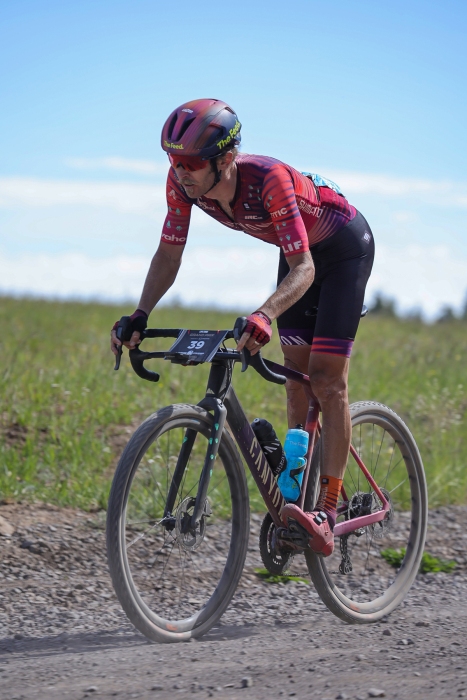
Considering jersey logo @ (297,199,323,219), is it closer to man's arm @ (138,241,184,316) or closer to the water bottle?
man's arm @ (138,241,184,316)

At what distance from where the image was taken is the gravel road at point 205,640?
316 cm

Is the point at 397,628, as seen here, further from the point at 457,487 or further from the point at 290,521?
the point at 457,487

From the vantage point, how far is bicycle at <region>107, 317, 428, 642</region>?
3.60 m

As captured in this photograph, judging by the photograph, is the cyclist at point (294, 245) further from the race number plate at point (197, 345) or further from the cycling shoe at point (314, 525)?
the race number plate at point (197, 345)

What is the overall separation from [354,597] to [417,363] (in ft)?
22.0

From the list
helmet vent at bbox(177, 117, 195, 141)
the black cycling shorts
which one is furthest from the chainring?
helmet vent at bbox(177, 117, 195, 141)

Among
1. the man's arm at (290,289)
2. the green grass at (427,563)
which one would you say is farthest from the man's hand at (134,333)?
the green grass at (427,563)

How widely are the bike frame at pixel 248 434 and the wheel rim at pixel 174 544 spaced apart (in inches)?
3.3

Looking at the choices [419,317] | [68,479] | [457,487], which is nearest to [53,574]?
[68,479]

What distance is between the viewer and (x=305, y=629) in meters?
4.16

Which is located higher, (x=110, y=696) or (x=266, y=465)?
(x=266, y=465)

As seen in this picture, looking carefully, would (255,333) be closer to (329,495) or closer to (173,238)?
(173,238)

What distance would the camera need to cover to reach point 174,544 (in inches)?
147

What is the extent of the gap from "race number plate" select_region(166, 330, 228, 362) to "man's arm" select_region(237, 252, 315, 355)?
166 millimetres
